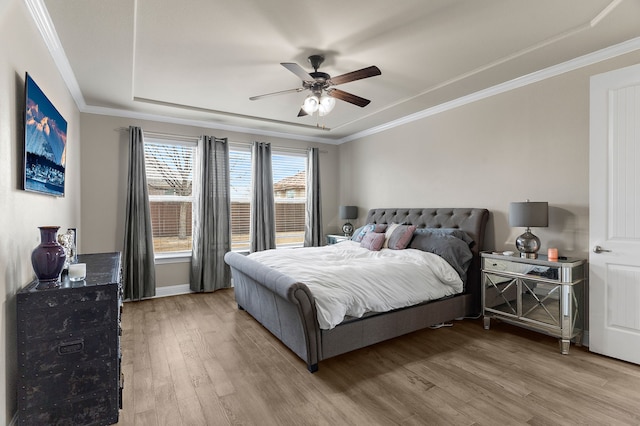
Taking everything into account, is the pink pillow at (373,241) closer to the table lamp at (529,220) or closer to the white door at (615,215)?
the table lamp at (529,220)

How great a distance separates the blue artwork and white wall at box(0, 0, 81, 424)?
0.15 feet

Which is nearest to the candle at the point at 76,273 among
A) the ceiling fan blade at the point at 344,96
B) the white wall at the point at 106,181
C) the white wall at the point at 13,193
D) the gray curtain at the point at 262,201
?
the white wall at the point at 13,193

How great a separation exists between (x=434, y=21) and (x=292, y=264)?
2.44 metres

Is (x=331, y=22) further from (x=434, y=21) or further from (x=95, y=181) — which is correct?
(x=95, y=181)

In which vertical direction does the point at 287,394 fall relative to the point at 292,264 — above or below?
below

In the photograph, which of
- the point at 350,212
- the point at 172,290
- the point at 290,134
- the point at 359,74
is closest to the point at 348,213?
the point at 350,212

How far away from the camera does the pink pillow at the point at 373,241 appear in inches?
162

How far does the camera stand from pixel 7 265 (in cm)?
171

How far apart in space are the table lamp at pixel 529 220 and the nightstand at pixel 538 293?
0.10m

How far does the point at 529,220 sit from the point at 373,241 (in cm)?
175

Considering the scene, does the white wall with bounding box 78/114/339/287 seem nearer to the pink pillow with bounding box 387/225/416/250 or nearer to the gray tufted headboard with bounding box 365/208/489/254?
the pink pillow with bounding box 387/225/416/250

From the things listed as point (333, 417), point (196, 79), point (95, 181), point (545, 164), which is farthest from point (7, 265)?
point (545, 164)

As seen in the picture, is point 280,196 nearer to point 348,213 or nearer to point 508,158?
point 348,213

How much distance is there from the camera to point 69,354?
178 cm
